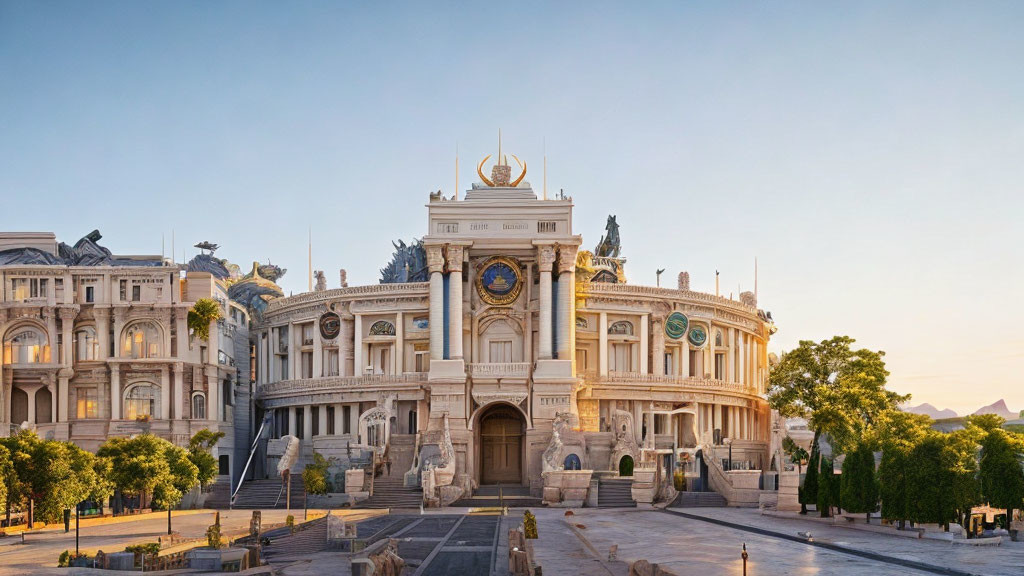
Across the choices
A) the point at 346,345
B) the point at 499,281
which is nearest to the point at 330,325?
the point at 346,345

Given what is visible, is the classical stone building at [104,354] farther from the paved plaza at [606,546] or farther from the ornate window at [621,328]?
the ornate window at [621,328]

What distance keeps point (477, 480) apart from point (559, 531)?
30742mm

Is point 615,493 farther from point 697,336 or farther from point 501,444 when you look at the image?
point 697,336

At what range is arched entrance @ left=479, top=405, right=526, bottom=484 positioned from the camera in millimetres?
86688

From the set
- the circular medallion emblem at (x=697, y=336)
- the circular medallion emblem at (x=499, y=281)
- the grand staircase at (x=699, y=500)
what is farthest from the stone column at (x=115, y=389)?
the circular medallion emblem at (x=697, y=336)

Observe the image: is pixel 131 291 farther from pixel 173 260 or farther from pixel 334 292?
pixel 334 292

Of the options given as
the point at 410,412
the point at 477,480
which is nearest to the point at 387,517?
the point at 477,480

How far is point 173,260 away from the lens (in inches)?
3664

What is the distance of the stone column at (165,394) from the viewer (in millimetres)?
82500

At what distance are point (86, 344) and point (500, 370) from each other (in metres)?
33.3

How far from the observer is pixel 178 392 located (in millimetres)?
82875

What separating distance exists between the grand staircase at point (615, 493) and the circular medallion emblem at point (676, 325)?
22338 millimetres

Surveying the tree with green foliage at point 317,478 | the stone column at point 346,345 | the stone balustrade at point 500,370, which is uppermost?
the stone column at point 346,345

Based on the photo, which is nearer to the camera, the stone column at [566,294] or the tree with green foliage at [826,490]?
the tree with green foliage at [826,490]
